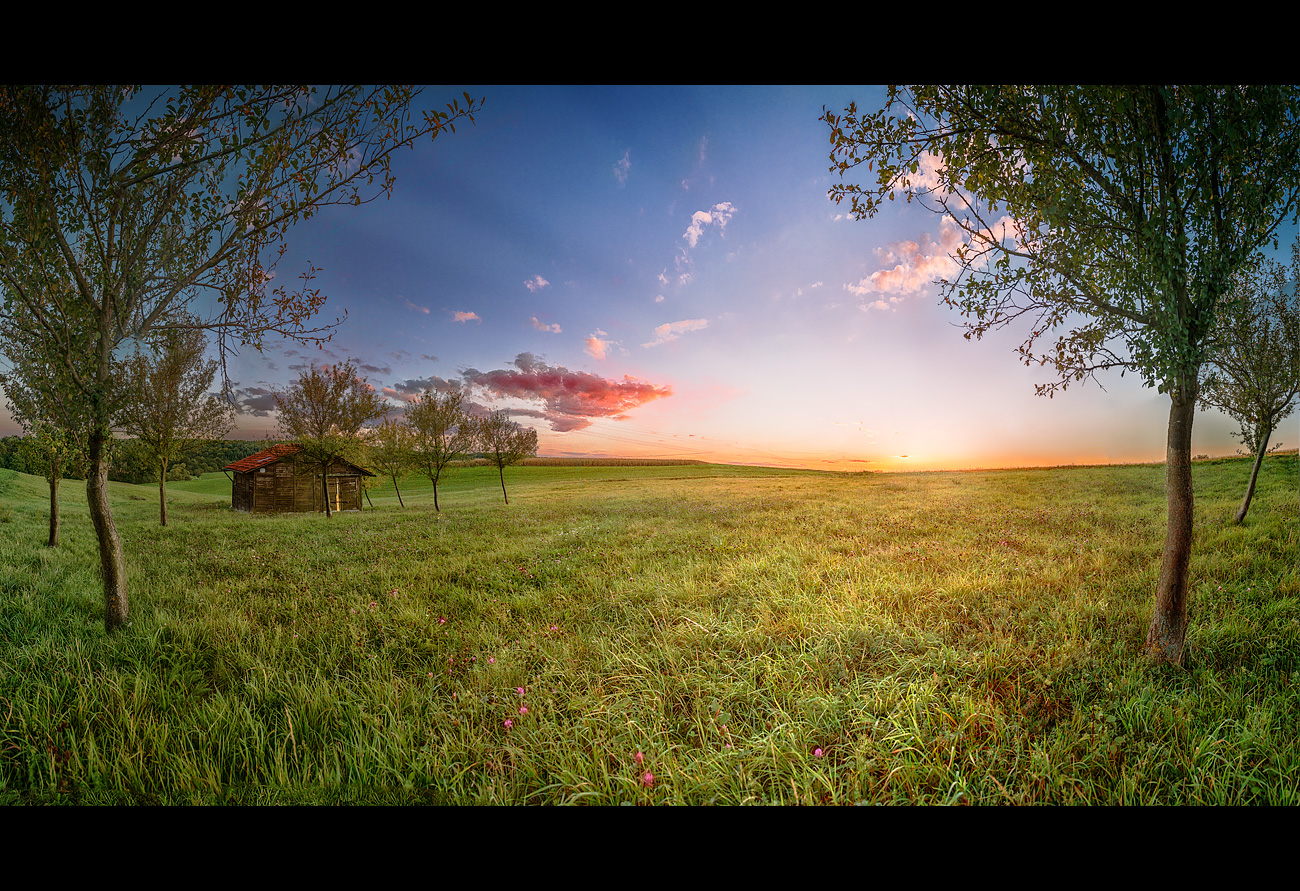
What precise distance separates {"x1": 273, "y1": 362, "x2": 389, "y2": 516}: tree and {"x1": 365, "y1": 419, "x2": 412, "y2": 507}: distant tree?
0.32 metres

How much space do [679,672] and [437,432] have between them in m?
9.32

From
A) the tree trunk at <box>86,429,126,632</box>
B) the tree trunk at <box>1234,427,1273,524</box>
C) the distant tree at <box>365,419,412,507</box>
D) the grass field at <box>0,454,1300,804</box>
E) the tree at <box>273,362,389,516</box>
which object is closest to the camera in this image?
the grass field at <box>0,454,1300,804</box>

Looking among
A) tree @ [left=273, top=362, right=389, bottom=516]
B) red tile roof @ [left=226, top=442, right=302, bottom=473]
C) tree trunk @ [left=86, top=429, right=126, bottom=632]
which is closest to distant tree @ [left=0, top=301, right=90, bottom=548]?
tree trunk @ [left=86, top=429, right=126, bottom=632]

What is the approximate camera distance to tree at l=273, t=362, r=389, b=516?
589 cm

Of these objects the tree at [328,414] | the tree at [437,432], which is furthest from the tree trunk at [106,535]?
the tree at [437,432]

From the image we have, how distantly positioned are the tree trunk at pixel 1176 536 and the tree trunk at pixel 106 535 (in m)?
9.95

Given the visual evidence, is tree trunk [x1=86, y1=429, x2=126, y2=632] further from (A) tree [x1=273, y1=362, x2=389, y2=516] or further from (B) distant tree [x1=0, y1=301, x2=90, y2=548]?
(A) tree [x1=273, y1=362, x2=389, y2=516]

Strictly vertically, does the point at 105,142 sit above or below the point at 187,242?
above
